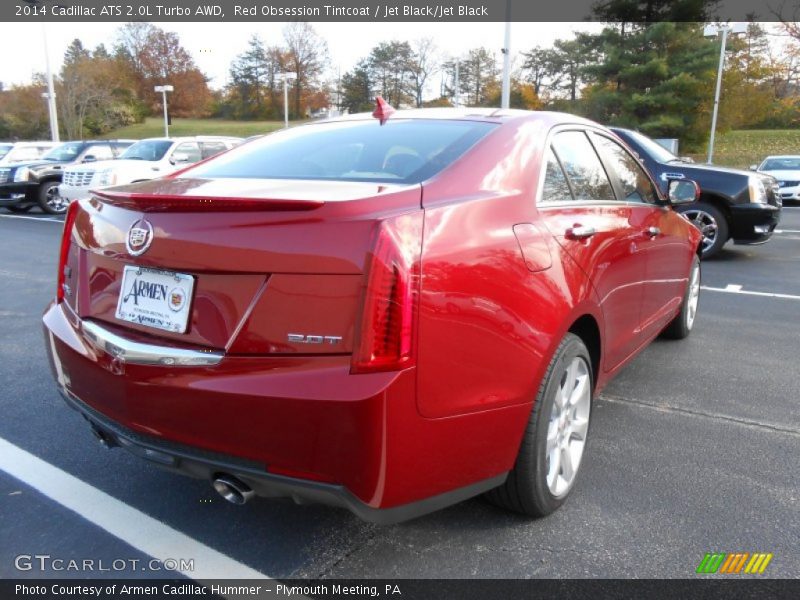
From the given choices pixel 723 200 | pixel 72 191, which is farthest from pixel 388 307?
pixel 72 191

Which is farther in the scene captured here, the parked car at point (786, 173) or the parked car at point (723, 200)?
the parked car at point (786, 173)

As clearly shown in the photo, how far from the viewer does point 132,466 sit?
3.15m

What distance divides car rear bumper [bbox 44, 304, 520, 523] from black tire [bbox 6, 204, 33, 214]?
1505 centimetres

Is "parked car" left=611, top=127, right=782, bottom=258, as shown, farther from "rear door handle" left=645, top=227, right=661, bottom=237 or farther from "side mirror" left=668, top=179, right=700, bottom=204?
"rear door handle" left=645, top=227, right=661, bottom=237

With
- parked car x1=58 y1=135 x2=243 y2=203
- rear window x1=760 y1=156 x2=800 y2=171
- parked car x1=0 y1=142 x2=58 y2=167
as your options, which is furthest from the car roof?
rear window x1=760 y1=156 x2=800 y2=171

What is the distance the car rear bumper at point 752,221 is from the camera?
8.76 meters

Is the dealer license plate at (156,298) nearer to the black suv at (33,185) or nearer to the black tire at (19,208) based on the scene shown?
the black suv at (33,185)

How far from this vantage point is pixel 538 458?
250 centimetres

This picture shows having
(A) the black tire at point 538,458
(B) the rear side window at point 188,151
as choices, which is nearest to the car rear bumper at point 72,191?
(B) the rear side window at point 188,151

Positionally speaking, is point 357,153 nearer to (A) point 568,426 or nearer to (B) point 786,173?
(A) point 568,426

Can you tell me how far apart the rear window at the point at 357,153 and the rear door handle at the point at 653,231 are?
4.37ft

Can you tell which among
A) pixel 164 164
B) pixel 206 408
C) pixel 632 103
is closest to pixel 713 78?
pixel 632 103

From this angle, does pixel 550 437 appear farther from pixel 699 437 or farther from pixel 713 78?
pixel 713 78

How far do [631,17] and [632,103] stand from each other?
476 centimetres
